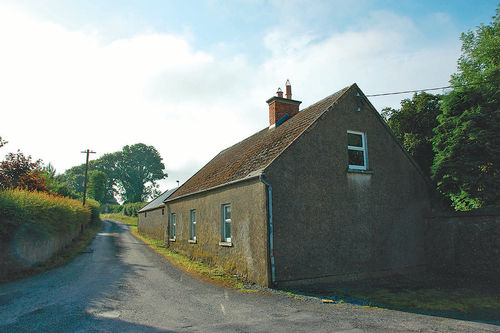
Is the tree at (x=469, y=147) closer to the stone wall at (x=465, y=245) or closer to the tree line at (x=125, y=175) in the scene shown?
the stone wall at (x=465, y=245)

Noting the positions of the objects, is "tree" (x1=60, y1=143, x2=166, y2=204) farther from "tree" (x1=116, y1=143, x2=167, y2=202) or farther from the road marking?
the road marking

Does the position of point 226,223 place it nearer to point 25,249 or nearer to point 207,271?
point 207,271

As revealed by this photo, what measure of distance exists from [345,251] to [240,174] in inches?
188

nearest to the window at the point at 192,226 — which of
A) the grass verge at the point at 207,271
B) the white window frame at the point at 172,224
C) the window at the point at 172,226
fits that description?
the grass verge at the point at 207,271

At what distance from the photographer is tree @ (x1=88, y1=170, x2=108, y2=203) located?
75188 millimetres

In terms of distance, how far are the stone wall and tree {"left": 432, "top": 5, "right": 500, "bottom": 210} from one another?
46.6 inches

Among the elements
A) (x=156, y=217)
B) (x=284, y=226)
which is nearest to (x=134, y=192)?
(x=156, y=217)

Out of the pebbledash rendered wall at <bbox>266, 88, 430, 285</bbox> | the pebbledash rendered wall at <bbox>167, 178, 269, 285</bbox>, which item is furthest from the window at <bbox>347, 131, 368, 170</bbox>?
the pebbledash rendered wall at <bbox>167, 178, 269, 285</bbox>

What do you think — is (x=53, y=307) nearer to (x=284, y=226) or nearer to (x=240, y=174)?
(x=284, y=226)

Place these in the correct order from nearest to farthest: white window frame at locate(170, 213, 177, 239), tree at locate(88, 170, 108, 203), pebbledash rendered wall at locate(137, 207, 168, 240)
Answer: white window frame at locate(170, 213, 177, 239), pebbledash rendered wall at locate(137, 207, 168, 240), tree at locate(88, 170, 108, 203)

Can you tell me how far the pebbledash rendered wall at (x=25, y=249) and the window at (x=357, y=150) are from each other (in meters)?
12.6

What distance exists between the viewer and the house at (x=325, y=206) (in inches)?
400

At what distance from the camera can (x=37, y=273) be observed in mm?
12055

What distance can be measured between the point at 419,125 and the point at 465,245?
6539mm
